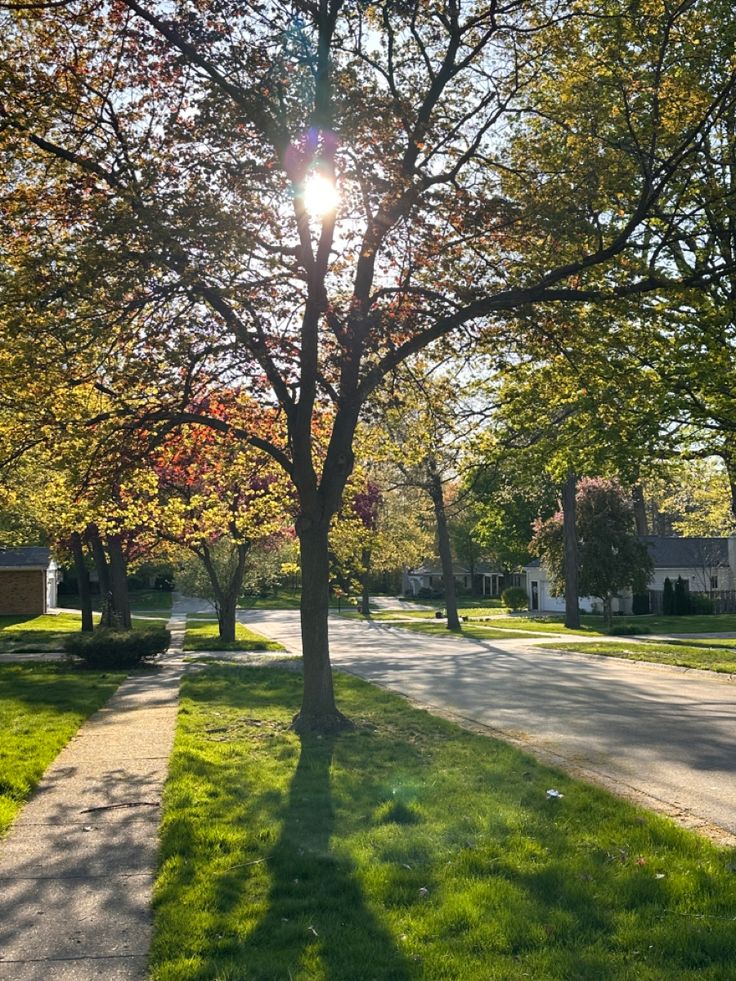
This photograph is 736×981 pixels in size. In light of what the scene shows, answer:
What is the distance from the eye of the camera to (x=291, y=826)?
6824 mm

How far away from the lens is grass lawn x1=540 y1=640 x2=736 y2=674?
2070 cm

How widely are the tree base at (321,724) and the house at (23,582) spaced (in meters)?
39.9

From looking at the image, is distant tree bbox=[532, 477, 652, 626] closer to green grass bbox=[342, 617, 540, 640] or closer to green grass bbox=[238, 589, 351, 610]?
green grass bbox=[342, 617, 540, 640]

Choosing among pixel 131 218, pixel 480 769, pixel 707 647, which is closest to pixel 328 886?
pixel 480 769

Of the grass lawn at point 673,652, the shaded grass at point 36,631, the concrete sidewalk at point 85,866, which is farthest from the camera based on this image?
the shaded grass at point 36,631

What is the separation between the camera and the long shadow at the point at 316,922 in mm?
4295

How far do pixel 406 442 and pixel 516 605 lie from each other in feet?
154

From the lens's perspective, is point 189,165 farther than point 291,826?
Yes

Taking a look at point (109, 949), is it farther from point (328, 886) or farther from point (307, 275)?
point (307, 275)

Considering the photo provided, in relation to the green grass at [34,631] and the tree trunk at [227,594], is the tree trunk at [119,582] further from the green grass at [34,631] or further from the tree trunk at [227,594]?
the tree trunk at [227,594]

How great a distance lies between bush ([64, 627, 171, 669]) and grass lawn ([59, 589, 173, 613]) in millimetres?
42601

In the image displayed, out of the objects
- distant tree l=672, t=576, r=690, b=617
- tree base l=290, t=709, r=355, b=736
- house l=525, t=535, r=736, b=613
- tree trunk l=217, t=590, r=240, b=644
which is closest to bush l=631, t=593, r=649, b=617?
house l=525, t=535, r=736, b=613

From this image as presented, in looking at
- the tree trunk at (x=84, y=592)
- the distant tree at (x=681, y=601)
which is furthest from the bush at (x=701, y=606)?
the tree trunk at (x=84, y=592)

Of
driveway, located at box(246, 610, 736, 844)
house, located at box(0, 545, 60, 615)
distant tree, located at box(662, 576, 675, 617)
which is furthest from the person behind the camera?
house, located at box(0, 545, 60, 615)
